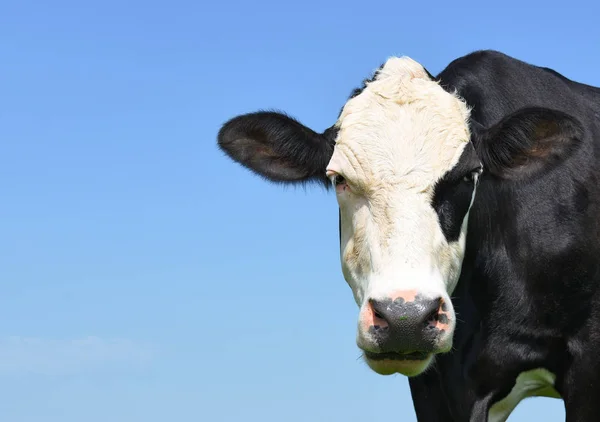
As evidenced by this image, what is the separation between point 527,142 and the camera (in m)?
8.68

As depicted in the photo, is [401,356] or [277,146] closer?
[401,356]

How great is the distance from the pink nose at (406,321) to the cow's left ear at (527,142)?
206 centimetres

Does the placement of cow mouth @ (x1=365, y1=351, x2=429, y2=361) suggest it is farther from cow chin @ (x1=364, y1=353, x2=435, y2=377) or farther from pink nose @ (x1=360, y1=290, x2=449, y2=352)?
pink nose @ (x1=360, y1=290, x2=449, y2=352)

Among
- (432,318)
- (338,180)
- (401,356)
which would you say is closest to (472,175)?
(338,180)

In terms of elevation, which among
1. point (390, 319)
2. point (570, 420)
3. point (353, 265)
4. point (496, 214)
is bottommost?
point (570, 420)

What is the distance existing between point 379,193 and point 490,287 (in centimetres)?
225

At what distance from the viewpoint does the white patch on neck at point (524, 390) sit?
936 centimetres

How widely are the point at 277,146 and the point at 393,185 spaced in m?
1.53

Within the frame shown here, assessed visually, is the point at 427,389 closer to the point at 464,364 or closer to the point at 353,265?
the point at 464,364

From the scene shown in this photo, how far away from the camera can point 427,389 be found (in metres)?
9.67

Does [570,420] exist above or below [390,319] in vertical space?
below

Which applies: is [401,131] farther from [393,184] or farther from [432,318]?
[432,318]

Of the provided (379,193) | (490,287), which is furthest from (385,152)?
(490,287)

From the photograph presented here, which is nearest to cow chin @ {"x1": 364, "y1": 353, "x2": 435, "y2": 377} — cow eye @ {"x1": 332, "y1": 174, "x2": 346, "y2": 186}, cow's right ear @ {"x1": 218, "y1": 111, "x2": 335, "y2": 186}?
cow eye @ {"x1": 332, "y1": 174, "x2": 346, "y2": 186}
